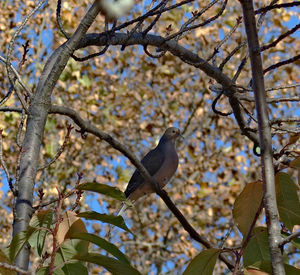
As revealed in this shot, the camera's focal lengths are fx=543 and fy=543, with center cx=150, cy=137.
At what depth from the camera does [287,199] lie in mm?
1667

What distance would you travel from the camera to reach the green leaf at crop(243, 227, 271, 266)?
1588 mm

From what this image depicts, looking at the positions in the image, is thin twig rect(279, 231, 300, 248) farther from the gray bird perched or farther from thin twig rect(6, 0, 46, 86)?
the gray bird perched

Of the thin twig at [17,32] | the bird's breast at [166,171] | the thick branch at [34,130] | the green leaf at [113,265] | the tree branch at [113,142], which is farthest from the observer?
the bird's breast at [166,171]

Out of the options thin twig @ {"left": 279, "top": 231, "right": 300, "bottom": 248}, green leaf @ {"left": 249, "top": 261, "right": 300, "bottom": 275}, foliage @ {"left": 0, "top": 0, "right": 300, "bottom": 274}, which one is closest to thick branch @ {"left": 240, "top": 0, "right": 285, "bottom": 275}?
thin twig @ {"left": 279, "top": 231, "right": 300, "bottom": 248}

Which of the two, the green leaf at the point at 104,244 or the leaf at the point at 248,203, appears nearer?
the green leaf at the point at 104,244

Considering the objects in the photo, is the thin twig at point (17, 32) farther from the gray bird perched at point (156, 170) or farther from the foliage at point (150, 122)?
the foliage at point (150, 122)

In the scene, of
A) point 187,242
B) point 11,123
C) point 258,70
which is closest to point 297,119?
point 258,70

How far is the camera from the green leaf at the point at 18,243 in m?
1.49

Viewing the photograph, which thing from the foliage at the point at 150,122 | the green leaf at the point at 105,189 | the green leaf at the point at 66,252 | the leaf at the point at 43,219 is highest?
the foliage at the point at 150,122

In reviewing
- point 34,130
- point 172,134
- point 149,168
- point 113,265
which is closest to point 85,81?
point 172,134

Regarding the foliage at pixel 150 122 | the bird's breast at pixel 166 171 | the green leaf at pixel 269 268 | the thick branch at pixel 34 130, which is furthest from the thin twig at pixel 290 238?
the foliage at pixel 150 122

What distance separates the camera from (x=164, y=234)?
1222cm

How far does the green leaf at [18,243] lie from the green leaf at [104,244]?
13 cm

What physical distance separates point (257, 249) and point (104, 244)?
465mm
